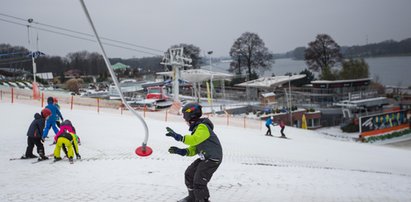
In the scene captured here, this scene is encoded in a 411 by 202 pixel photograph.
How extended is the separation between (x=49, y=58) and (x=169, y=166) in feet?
258

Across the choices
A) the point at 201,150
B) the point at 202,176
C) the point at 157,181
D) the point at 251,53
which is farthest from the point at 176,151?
the point at 251,53

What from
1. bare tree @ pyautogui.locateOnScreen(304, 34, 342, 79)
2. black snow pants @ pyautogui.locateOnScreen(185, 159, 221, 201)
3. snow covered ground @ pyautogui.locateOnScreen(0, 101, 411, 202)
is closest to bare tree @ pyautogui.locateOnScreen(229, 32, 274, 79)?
bare tree @ pyautogui.locateOnScreen(304, 34, 342, 79)

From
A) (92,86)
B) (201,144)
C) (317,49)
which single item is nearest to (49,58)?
(92,86)

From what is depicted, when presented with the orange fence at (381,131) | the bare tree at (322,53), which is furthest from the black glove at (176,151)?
the bare tree at (322,53)

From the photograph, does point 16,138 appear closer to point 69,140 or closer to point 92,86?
point 69,140

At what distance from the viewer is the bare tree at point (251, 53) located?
217ft

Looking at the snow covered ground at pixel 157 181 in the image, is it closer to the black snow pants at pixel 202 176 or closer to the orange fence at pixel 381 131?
the black snow pants at pixel 202 176

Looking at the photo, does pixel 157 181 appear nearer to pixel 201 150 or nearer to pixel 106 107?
pixel 201 150

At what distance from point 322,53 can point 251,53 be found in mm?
13916

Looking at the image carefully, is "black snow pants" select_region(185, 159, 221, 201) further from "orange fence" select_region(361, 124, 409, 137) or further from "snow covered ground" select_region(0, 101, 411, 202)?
"orange fence" select_region(361, 124, 409, 137)

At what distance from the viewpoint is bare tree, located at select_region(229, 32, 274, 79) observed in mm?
66250

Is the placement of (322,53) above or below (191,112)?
above

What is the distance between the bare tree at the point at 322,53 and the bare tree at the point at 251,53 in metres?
8.01

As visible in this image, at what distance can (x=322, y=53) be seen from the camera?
→ 222ft
